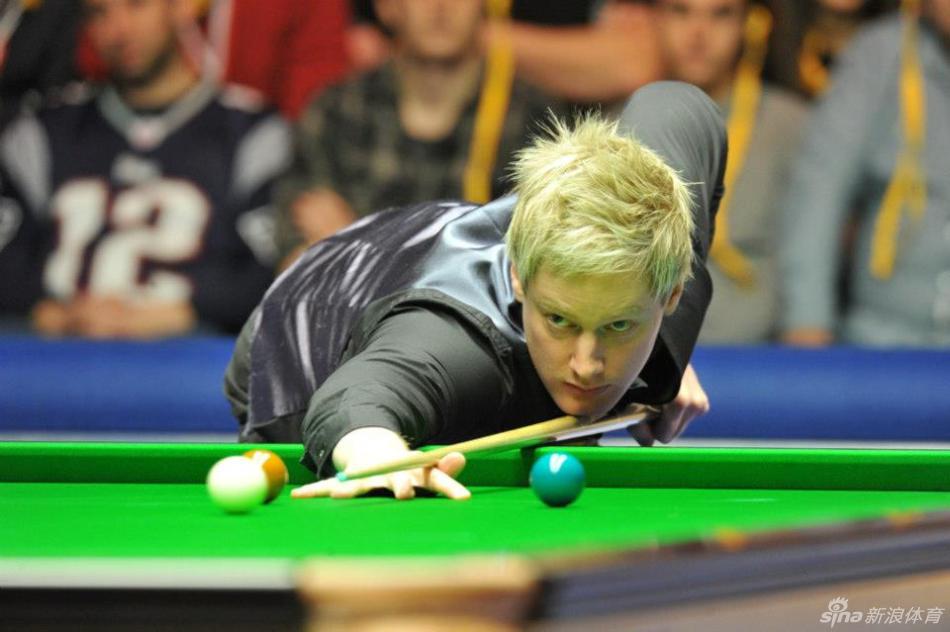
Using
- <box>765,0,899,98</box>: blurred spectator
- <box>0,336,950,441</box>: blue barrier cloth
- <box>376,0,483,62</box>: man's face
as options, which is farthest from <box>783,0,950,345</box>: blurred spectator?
<box>376,0,483,62</box>: man's face

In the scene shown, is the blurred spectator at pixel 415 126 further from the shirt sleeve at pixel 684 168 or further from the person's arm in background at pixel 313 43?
the shirt sleeve at pixel 684 168

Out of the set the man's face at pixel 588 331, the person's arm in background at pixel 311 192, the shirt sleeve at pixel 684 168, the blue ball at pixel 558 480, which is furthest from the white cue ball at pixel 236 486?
the person's arm in background at pixel 311 192

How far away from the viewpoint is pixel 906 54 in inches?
218

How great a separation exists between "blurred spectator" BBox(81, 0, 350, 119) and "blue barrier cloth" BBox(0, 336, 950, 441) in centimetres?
123

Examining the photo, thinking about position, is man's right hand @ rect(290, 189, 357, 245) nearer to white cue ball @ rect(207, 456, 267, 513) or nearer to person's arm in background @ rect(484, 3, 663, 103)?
A: person's arm in background @ rect(484, 3, 663, 103)

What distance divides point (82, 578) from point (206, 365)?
3938mm

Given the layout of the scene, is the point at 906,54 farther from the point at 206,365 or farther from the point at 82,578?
the point at 82,578

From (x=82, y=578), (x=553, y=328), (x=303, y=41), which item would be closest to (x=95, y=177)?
(x=303, y=41)

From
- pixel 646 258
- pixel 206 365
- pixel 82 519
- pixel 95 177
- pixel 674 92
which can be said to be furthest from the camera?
pixel 95 177

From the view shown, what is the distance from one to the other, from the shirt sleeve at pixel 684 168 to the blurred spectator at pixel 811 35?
273cm

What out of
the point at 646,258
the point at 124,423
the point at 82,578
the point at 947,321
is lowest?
the point at 124,423

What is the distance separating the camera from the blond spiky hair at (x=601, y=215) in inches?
86.8

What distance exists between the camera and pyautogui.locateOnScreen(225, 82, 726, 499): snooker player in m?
2.19

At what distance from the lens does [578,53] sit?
5.79 meters
